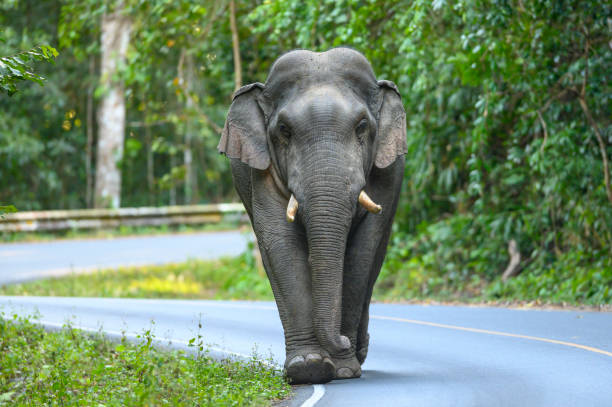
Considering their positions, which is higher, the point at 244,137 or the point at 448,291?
the point at 244,137

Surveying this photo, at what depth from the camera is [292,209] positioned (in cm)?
966

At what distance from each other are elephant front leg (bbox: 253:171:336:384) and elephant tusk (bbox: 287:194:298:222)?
34 centimetres

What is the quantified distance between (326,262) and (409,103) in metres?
12.3

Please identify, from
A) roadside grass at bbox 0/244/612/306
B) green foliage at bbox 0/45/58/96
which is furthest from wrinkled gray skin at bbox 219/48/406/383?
roadside grass at bbox 0/244/612/306

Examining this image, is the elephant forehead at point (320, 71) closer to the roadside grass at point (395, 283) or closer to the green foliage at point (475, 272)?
the roadside grass at point (395, 283)

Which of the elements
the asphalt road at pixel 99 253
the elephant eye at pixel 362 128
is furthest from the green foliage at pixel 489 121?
the asphalt road at pixel 99 253

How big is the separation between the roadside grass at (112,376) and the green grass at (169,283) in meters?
7.92

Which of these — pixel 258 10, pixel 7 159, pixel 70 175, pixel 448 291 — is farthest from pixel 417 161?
pixel 70 175

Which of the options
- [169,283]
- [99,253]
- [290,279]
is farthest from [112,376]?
[99,253]

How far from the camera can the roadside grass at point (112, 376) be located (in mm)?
8445

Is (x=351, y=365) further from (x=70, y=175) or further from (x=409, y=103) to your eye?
(x=70, y=175)

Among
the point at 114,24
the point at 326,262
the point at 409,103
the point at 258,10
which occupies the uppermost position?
the point at 114,24

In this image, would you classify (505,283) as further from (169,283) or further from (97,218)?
(97,218)

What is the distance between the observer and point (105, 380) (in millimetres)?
10469
